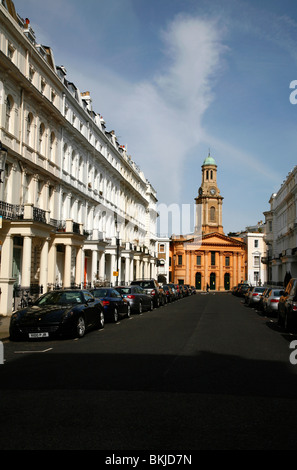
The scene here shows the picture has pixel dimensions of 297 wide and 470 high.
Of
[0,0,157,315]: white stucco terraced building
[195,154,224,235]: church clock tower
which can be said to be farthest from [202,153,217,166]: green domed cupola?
[0,0,157,315]: white stucco terraced building

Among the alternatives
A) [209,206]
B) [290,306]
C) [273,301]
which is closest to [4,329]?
[290,306]

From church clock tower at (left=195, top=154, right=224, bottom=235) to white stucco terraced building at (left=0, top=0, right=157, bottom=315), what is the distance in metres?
61.6

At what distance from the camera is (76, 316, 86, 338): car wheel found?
43.4 feet

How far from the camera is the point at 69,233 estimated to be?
93.7 ft

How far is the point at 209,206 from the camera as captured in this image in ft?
352

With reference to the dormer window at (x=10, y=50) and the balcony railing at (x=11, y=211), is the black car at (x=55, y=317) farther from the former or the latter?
the dormer window at (x=10, y=50)

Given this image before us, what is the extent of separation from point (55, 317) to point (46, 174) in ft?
56.2

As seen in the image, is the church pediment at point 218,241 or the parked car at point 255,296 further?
the church pediment at point 218,241

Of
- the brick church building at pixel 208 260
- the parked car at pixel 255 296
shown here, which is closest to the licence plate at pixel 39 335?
the parked car at pixel 255 296

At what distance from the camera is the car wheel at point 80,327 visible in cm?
1324

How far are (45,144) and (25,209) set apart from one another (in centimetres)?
713

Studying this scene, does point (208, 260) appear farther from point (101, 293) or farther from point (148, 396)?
point (148, 396)

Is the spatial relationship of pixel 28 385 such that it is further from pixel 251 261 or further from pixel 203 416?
pixel 251 261
